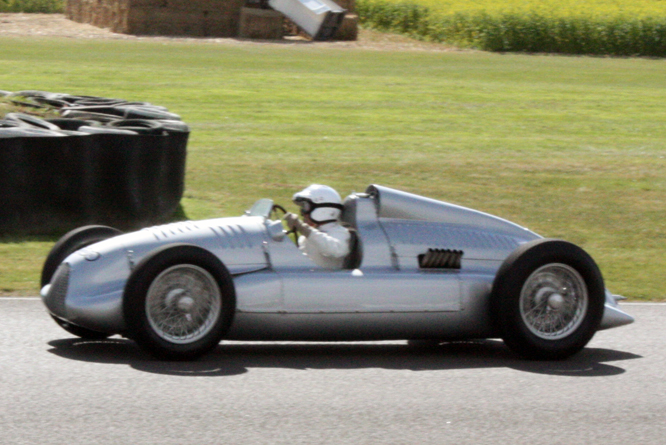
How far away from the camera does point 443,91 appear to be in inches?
998

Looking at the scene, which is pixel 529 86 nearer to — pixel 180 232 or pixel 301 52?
pixel 301 52

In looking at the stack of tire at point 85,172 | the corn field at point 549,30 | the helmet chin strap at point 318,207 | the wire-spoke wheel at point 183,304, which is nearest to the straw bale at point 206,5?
the corn field at point 549,30

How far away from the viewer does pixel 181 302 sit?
21.2 feet

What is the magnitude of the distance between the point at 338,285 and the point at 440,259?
29.3 inches

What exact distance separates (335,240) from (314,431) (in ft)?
6.36

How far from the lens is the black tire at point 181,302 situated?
6.35 m

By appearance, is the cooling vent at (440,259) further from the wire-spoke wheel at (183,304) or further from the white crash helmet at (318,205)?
the wire-spoke wheel at (183,304)

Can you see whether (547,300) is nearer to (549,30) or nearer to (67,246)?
(67,246)

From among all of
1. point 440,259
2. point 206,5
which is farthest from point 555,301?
point 206,5

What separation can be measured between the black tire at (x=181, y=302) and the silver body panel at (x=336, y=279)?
20 cm

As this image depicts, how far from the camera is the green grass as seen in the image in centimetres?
1403

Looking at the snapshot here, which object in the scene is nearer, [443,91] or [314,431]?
[314,431]

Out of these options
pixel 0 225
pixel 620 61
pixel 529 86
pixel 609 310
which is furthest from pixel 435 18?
pixel 609 310

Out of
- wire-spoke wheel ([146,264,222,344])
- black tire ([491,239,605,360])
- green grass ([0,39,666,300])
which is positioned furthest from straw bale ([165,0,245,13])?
wire-spoke wheel ([146,264,222,344])
